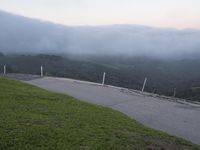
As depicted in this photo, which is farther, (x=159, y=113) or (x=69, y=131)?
(x=159, y=113)

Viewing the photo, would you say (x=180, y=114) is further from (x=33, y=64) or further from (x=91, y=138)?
(x=33, y=64)

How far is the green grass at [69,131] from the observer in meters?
6.85

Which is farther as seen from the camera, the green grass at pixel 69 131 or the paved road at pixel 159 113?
the paved road at pixel 159 113

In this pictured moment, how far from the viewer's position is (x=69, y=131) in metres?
7.78

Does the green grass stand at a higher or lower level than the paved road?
higher

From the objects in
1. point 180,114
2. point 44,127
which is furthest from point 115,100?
point 44,127

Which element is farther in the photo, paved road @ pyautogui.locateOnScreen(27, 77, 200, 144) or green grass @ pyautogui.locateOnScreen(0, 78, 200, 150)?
paved road @ pyautogui.locateOnScreen(27, 77, 200, 144)

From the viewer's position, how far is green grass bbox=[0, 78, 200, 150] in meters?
6.85

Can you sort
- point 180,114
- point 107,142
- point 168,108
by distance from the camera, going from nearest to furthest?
1. point 107,142
2. point 180,114
3. point 168,108

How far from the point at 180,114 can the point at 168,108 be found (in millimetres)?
1357

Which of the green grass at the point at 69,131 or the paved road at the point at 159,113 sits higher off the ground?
the green grass at the point at 69,131

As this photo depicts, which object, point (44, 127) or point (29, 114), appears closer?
point (44, 127)

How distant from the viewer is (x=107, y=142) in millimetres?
7328

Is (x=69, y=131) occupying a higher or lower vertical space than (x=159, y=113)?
higher
